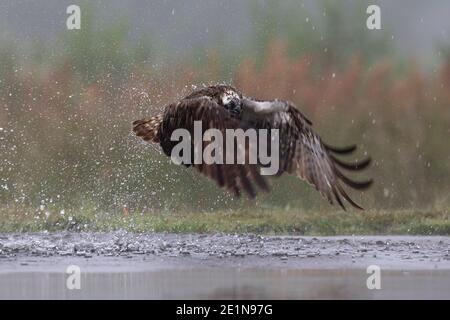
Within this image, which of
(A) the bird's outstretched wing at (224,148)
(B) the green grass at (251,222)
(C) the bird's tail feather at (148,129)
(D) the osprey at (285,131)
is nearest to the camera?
(A) the bird's outstretched wing at (224,148)

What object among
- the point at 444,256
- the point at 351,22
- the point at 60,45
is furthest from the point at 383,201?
the point at 60,45

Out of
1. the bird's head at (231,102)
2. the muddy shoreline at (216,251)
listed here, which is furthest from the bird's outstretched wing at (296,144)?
the muddy shoreline at (216,251)

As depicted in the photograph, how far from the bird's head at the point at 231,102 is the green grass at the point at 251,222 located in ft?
Result: 8.72

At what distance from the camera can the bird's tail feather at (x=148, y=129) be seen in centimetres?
858

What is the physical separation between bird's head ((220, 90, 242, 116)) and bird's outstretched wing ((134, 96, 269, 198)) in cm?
8

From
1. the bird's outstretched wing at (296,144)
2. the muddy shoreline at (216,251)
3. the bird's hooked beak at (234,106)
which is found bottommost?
the muddy shoreline at (216,251)

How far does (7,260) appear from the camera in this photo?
8.10m

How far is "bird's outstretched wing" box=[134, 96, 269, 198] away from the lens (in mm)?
7203

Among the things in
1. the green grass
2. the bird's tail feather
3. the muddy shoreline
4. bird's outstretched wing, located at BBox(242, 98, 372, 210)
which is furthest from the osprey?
the green grass

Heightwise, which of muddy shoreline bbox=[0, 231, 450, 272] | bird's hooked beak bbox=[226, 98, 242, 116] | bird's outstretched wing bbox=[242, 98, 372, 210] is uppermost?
bird's hooked beak bbox=[226, 98, 242, 116]

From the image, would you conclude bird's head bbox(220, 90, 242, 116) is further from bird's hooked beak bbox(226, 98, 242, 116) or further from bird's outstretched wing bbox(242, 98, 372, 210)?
bird's outstretched wing bbox(242, 98, 372, 210)

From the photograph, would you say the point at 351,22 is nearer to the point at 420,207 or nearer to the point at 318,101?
the point at 318,101

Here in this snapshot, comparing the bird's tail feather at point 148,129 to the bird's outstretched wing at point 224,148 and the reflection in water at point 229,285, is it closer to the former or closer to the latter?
the bird's outstretched wing at point 224,148
